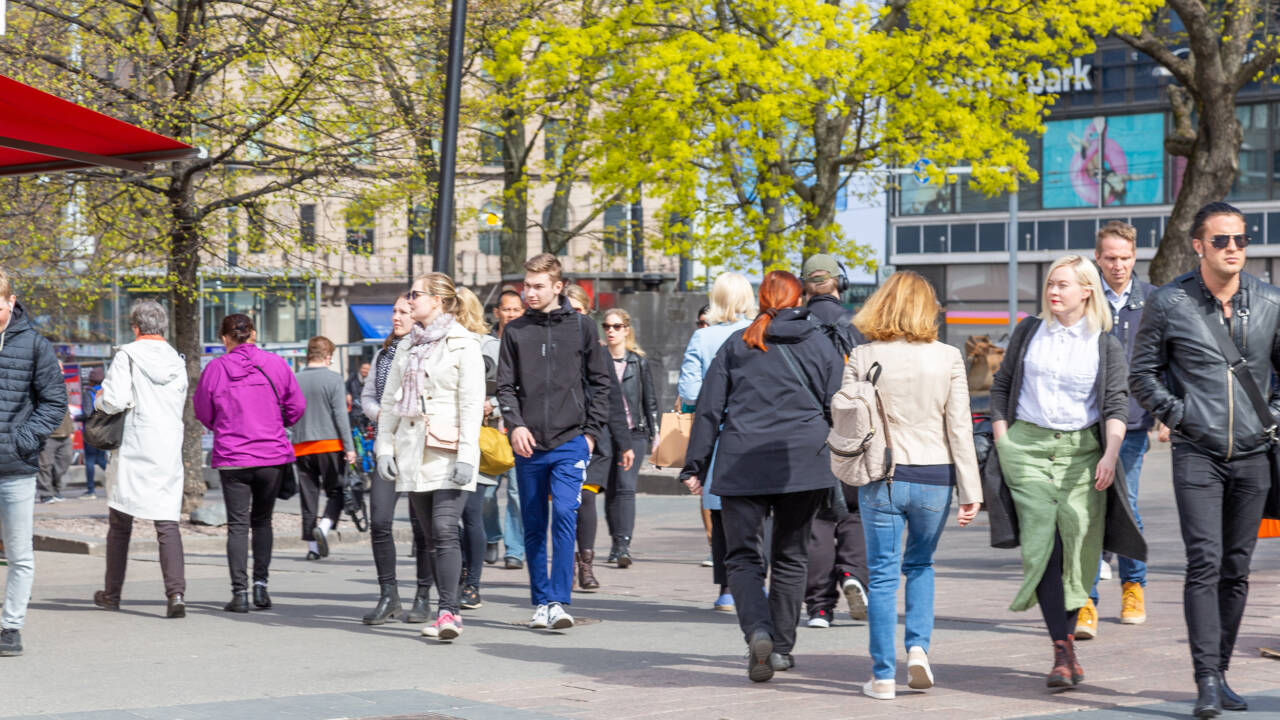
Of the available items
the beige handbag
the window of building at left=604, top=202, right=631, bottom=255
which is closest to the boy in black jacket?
the beige handbag

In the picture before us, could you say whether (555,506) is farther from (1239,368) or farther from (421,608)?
(1239,368)

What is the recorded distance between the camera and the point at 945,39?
64.3ft

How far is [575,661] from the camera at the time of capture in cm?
748

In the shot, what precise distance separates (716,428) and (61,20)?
10431mm

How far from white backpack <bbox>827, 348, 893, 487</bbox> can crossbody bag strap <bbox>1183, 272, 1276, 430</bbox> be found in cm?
129

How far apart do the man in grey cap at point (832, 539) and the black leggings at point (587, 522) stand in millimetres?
2030

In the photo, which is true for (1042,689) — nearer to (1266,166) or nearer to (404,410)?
(404,410)

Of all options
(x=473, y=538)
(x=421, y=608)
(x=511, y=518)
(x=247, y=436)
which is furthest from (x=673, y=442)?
(x=247, y=436)

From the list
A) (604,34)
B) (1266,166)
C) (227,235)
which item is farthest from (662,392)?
(1266,166)

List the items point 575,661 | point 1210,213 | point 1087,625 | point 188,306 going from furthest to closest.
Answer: point 188,306
point 1087,625
point 575,661
point 1210,213

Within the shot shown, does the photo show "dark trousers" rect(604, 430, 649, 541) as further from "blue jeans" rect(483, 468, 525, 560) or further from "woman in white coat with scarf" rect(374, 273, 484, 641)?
"woman in white coat with scarf" rect(374, 273, 484, 641)

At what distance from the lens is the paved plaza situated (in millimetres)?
6273

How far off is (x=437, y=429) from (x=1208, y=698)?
3917 millimetres

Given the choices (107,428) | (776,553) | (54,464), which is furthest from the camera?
(54,464)
